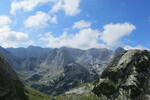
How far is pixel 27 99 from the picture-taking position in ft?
503

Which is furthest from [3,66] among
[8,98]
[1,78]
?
[8,98]

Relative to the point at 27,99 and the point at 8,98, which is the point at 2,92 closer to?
the point at 8,98

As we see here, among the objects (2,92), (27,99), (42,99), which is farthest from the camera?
(42,99)

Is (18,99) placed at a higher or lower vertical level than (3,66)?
lower

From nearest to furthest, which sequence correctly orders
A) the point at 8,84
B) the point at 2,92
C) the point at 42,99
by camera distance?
the point at 2,92 < the point at 8,84 < the point at 42,99

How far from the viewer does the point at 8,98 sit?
415ft

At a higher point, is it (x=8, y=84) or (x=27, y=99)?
(x=8, y=84)

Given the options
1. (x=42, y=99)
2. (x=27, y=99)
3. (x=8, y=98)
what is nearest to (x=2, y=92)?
(x=8, y=98)

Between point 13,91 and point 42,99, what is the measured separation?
49241mm

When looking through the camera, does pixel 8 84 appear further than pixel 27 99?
No

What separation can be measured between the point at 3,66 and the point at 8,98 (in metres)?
38.1

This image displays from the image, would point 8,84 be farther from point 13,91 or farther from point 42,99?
point 42,99

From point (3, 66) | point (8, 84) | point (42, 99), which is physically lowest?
point (42, 99)

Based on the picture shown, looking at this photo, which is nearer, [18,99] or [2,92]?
→ [2,92]
